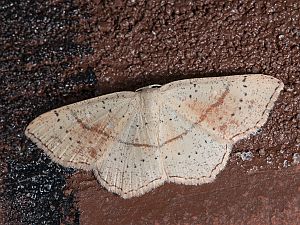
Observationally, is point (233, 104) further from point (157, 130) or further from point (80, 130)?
point (80, 130)

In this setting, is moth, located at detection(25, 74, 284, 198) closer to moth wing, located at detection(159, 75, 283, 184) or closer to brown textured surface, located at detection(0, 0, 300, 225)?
moth wing, located at detection(159, 75, 283, 184)

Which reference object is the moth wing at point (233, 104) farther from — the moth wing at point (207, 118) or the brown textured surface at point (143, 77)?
the brown textured surface at point (143, 77)

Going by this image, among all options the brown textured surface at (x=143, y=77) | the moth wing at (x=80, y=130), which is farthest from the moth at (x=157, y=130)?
the brown textured surface at (x=143, y=77)

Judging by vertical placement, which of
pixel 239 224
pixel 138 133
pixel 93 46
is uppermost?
pixel 93 46

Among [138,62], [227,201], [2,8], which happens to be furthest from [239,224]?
[2,8]

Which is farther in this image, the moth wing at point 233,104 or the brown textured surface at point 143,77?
the brown textured surface at point 143,77

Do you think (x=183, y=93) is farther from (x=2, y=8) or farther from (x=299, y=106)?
(x=2, y=8)

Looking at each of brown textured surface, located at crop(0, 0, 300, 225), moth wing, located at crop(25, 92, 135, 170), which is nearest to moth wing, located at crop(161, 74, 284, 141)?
brown textured surface, located at crop(0, 0, 300, 225)

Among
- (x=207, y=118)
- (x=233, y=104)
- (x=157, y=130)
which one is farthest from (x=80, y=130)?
(x=233, y=104)
